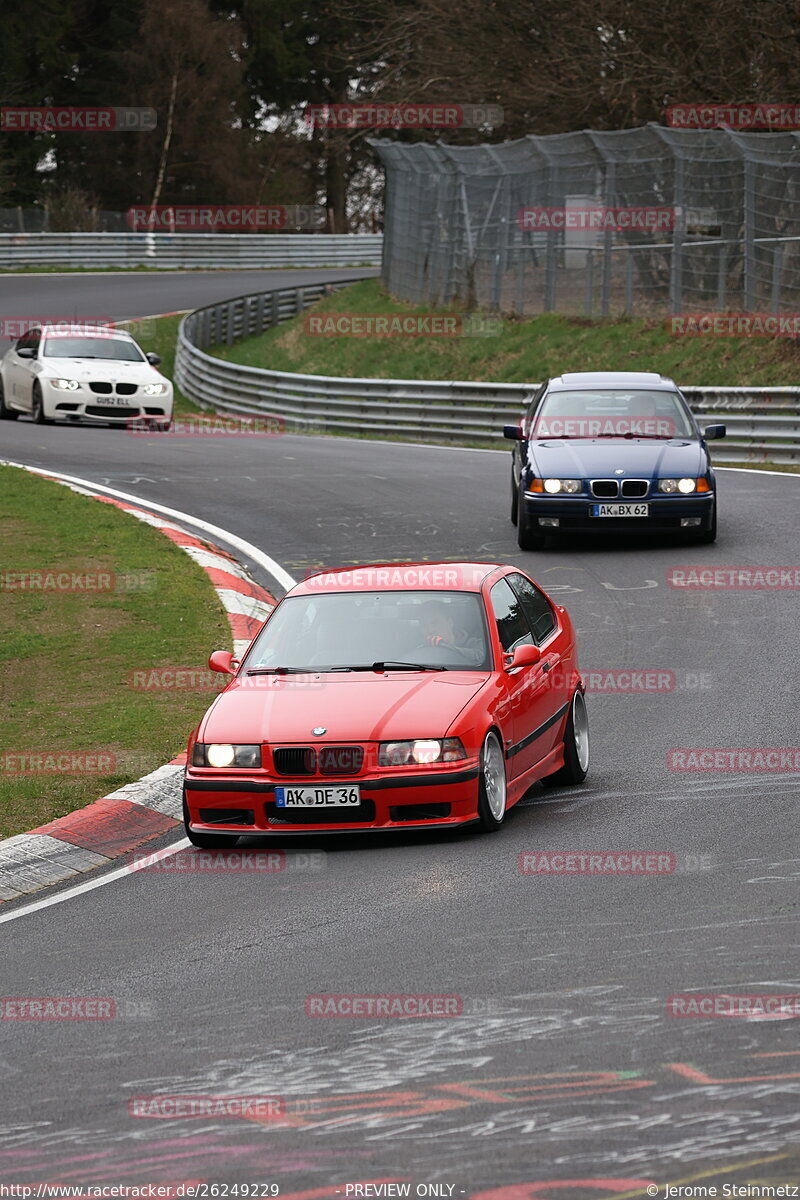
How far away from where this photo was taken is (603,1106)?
5.22 m

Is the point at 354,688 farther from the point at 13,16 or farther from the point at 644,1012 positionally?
the point at 13,16

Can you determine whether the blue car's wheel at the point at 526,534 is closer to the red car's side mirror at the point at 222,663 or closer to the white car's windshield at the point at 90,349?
the red car's side mirror at the point at 222,663

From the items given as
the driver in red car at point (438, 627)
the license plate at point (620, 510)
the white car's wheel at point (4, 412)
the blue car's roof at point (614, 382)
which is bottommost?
the white car's wheel at point (4, 412)

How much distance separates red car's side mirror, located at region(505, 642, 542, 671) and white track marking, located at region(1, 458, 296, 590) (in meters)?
6.42

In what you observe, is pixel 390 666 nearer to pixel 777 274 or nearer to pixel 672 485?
pixel 672 485

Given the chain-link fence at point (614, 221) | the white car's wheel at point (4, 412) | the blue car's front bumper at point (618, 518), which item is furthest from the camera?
the white car's wheel at point (4, 412)

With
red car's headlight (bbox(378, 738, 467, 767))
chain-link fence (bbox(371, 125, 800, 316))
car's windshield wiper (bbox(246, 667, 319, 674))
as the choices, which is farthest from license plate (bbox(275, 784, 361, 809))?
chain-link fence (bbox(371, 125, 800, 316))

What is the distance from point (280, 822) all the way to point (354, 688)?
829 mm

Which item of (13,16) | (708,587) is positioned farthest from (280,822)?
(13,16)

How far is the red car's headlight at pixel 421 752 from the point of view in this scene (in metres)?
8.80

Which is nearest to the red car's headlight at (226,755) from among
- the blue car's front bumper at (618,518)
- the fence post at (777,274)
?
the blue car's front bumper at (618,518)

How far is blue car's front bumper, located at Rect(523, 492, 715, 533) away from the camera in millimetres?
17578

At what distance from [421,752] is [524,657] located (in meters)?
1.03

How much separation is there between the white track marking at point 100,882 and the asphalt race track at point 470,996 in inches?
4.3
